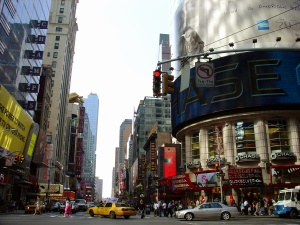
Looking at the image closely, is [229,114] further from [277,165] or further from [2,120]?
[2,120]

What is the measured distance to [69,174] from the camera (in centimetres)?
12988

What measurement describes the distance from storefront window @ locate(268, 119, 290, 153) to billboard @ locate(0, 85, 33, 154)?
1257 inches

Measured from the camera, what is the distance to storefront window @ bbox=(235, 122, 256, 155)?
A: 139 ft

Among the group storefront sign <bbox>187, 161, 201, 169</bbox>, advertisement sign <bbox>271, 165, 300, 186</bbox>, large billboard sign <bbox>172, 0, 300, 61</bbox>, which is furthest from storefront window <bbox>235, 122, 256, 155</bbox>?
large billboard sign <bbox>172, 0, 300, 61</bbox>

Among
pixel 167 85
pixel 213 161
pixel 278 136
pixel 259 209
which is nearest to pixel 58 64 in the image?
pixel 213 161

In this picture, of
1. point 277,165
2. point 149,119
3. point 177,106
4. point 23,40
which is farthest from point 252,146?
point 149,119

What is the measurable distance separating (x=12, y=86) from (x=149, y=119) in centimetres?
7774

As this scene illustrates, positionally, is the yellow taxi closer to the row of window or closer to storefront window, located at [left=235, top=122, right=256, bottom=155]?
the row of window

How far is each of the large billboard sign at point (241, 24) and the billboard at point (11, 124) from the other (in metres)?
27.9

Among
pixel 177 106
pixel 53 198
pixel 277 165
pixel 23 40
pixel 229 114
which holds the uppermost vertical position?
pixel 23 40

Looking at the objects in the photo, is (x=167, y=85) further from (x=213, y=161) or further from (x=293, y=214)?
(x=213, y=161)

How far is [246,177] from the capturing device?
4012 cm

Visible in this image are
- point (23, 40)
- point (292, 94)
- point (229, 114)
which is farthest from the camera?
point (23, 40)

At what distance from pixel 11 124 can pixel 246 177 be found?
104ft
